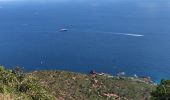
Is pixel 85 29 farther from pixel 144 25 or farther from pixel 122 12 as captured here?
pixel 122 12

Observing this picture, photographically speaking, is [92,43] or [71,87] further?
[92,43]

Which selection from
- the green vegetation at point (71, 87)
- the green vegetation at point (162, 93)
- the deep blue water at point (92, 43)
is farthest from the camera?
the deep blue water at point (92, 43)

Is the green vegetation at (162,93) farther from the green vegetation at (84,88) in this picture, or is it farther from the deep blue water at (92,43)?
the deep blue water at (92,43)

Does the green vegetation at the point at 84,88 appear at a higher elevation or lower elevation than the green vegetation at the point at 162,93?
lower

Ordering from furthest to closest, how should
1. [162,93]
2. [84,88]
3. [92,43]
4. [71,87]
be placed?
[92,43] → [84,88] → [71,87] → [162,93]

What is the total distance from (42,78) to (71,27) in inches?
4109

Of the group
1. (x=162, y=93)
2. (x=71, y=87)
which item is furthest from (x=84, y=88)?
(x=162, y=93)

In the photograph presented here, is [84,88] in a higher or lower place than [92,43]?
higher

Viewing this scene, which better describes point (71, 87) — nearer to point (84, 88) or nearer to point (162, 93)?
point (84, 88)

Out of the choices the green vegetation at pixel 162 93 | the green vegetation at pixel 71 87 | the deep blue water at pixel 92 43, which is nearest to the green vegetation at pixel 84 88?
the green vegetation at pixel 71 87

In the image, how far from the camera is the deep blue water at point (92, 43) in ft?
306

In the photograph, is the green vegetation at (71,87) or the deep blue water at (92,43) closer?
the green vegetation at (71,87)

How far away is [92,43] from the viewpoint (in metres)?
114

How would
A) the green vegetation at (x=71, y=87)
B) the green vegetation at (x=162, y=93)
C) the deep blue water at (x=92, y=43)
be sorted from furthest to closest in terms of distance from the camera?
the deep blue water at (x=92, y=43)
the green vegetation at (x=162, y=93)
the green vegetation at (x=71, y=87)
